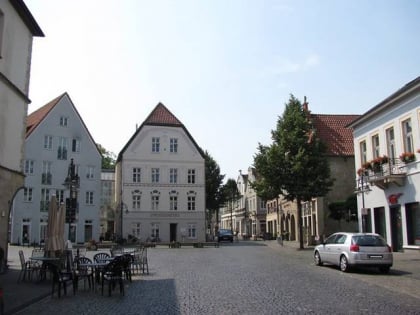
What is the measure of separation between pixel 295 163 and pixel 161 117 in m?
26.2

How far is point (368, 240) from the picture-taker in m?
18.8

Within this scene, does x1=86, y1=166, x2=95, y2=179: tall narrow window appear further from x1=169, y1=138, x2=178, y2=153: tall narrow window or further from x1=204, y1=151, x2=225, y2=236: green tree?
x1=204, y1=151, x2=225, y2=236: green tree

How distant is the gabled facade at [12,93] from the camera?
18141mm

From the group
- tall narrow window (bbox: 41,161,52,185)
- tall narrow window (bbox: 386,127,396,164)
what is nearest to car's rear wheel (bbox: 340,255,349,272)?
tall narrow window (bbox: 386,127,396,164)

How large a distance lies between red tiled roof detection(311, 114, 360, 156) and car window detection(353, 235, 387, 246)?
25.1 metres

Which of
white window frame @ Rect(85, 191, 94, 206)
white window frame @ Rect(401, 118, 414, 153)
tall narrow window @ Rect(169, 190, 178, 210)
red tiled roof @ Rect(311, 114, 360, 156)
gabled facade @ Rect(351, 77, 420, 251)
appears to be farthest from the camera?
tall narrow window @ Rect(169, 190, 178, 210)

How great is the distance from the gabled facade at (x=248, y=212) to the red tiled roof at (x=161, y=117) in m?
17.2

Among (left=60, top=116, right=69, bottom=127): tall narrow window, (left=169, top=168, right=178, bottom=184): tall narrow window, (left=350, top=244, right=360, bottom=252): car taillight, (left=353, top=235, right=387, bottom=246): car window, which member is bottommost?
(left=350, top=244, right=360, bottom=252): car taillight

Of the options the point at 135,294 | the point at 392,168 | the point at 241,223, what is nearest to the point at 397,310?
the point at 135,294

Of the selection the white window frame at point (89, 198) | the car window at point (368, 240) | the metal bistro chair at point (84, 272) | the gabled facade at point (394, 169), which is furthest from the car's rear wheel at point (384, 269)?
the white window frame at point (89, 198)

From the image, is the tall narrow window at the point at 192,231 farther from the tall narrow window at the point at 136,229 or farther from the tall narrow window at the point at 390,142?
the tall narrow window at the point at 390,142

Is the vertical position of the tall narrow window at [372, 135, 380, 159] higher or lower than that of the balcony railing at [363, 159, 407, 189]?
higher

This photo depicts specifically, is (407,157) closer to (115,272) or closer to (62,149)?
(115,272)

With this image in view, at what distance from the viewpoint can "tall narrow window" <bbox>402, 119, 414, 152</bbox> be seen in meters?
26.4
